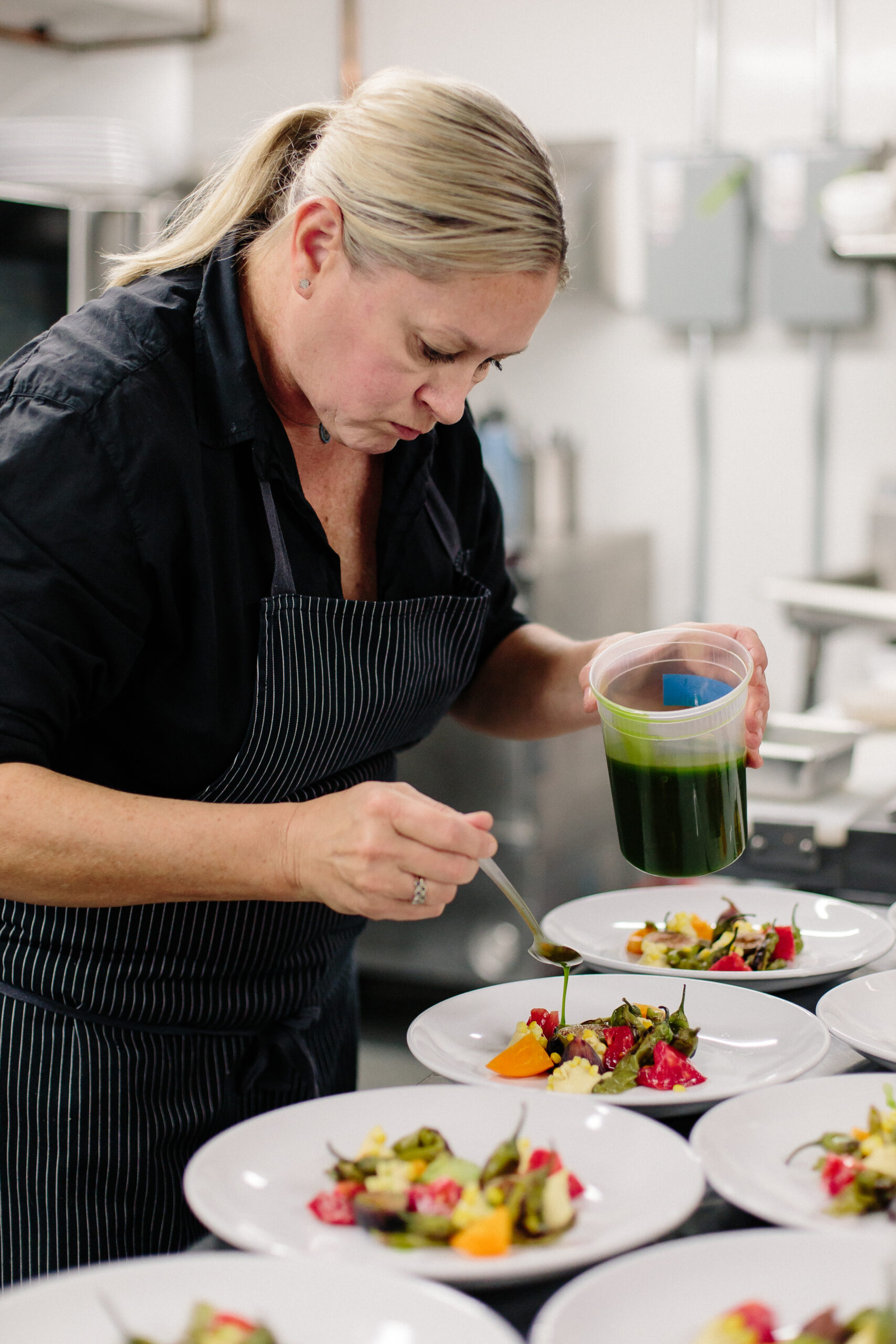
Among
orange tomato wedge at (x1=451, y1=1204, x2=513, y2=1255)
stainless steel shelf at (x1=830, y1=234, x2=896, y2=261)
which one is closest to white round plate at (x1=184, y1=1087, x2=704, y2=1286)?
orange tomato wedge at (x1=451, y1=1204, x2=513, y2=1255)

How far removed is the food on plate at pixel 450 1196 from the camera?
30.5 inches

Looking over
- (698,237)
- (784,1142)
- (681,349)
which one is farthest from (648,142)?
(784,1142)

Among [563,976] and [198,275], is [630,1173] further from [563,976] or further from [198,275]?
[198,275]

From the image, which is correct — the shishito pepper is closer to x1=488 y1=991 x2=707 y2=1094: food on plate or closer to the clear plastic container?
x1=488 y1=991 x2=707 y2=1094: food on plate

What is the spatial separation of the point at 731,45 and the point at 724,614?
61.3 inches

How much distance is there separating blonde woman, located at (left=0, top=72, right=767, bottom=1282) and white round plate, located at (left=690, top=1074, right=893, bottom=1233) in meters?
0.25

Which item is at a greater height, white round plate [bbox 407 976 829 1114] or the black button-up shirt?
the black button-up shirt

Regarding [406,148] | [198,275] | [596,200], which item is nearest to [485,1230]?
[406,148]

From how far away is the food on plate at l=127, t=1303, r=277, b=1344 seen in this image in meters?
0.67

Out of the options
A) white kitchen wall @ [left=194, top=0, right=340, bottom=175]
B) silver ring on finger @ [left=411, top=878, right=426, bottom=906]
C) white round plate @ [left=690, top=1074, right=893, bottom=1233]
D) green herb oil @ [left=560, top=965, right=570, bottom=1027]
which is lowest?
green herb oil @ [left=560, top=965, right=570, bottom=1027]

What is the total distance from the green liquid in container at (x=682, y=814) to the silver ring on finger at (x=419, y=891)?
25cm

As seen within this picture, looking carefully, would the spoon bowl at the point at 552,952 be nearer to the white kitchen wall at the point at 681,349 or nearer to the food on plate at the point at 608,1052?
the food on plate at the point at 608,1052

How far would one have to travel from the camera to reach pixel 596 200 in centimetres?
396

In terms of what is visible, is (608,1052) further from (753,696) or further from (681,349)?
(681,349)
